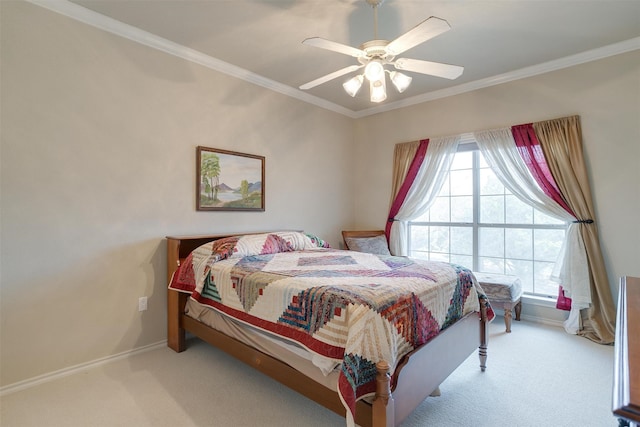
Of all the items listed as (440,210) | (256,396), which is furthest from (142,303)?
(440,210)

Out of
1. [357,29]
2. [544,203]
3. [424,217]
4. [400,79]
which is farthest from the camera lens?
[424,217]

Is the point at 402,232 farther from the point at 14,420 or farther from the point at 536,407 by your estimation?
the point at 14,420

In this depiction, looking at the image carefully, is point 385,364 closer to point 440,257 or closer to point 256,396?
point 256,396

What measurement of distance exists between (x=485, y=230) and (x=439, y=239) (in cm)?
56

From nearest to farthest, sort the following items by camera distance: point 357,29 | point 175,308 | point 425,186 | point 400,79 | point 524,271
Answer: point 400,79, point 357,29, point 175,308, point 524,271, point 425,186

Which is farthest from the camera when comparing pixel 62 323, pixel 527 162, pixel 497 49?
pixel 527 162

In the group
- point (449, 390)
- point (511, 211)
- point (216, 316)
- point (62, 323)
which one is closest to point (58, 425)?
point (62, 323)

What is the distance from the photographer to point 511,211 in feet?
11.7

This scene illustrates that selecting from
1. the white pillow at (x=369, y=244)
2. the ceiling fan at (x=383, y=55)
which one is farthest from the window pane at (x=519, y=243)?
the ceiling fan at (x=383, y=55)

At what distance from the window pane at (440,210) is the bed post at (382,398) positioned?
3120 millimetres

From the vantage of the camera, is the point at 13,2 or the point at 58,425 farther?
the point at 13,2

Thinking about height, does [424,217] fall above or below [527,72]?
below

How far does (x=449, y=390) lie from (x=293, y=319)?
1243mm

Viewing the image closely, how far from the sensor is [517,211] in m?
3.54
